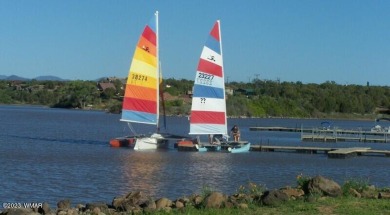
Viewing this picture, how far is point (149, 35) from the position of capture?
4581cm

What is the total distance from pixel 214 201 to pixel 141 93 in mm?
30814

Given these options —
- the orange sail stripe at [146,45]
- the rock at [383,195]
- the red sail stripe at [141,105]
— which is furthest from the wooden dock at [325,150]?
the rock at [383,195]

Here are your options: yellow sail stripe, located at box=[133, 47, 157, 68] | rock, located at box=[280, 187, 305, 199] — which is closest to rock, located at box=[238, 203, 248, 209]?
rock, located at box=[280, 187, 305, 199]

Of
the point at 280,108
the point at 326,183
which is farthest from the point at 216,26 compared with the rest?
the point at 280,108

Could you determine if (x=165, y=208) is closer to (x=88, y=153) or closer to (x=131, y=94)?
(x=88, y=153)

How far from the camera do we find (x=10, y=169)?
30719 mm

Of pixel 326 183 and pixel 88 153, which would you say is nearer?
pixel 326 183

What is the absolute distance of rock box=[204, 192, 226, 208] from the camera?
14898 mm

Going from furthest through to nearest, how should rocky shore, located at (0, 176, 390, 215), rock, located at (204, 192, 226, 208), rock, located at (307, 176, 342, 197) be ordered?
rock, located at (307, 176, 342, 197)
rocky shore, located at (0, 176, 390, 215)
rock, located at (204, 192, 226, 208)

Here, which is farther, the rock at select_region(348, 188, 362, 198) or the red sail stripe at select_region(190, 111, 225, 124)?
the red sail stripe at select_region(190, 111, 225, 124)

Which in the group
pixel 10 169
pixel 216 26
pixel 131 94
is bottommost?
pixel 10 169

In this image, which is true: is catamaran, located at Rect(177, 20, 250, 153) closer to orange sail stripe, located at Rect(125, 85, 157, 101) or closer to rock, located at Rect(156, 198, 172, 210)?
orange sail stripe, located at Rect(125, 85, 157, 101)

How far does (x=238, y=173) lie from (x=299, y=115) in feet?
404

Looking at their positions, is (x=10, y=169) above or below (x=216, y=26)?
below
